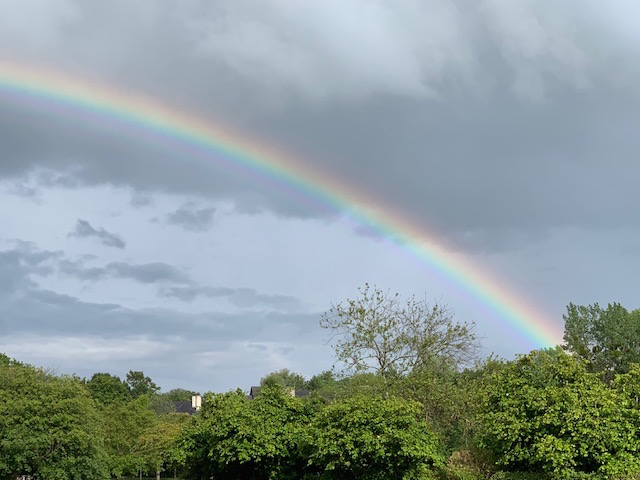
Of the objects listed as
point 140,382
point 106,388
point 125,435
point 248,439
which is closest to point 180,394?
point 140,382

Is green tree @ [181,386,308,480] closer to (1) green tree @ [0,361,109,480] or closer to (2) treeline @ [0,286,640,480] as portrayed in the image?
(2) treeline @ [0,286,640,480]

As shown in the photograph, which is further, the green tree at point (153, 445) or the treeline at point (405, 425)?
the green tree at point (153, 445)

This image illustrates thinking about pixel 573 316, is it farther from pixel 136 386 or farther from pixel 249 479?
pixel 136 386

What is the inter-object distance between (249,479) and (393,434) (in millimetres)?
6948

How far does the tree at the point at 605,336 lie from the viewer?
64.1 meters

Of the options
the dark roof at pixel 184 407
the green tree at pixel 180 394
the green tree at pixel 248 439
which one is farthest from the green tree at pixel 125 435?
the green tree at pixel 180 394

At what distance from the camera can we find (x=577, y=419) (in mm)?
19859

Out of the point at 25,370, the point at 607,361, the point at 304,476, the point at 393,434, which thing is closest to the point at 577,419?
the point at 393,434

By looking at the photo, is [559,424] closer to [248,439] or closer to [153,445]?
[248,439]

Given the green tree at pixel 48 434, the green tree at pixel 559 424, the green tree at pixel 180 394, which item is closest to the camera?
the green tree at pixel 559 424

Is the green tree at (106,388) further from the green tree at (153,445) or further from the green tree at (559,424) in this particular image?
the green tree at (559,424)

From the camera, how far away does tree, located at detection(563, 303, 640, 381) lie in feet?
210

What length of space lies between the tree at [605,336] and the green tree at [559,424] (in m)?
43.0

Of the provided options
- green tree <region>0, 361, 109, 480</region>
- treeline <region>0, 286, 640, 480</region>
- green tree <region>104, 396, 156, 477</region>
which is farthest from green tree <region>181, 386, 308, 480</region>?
green tree <region>104, 396, 156, 477</region>
